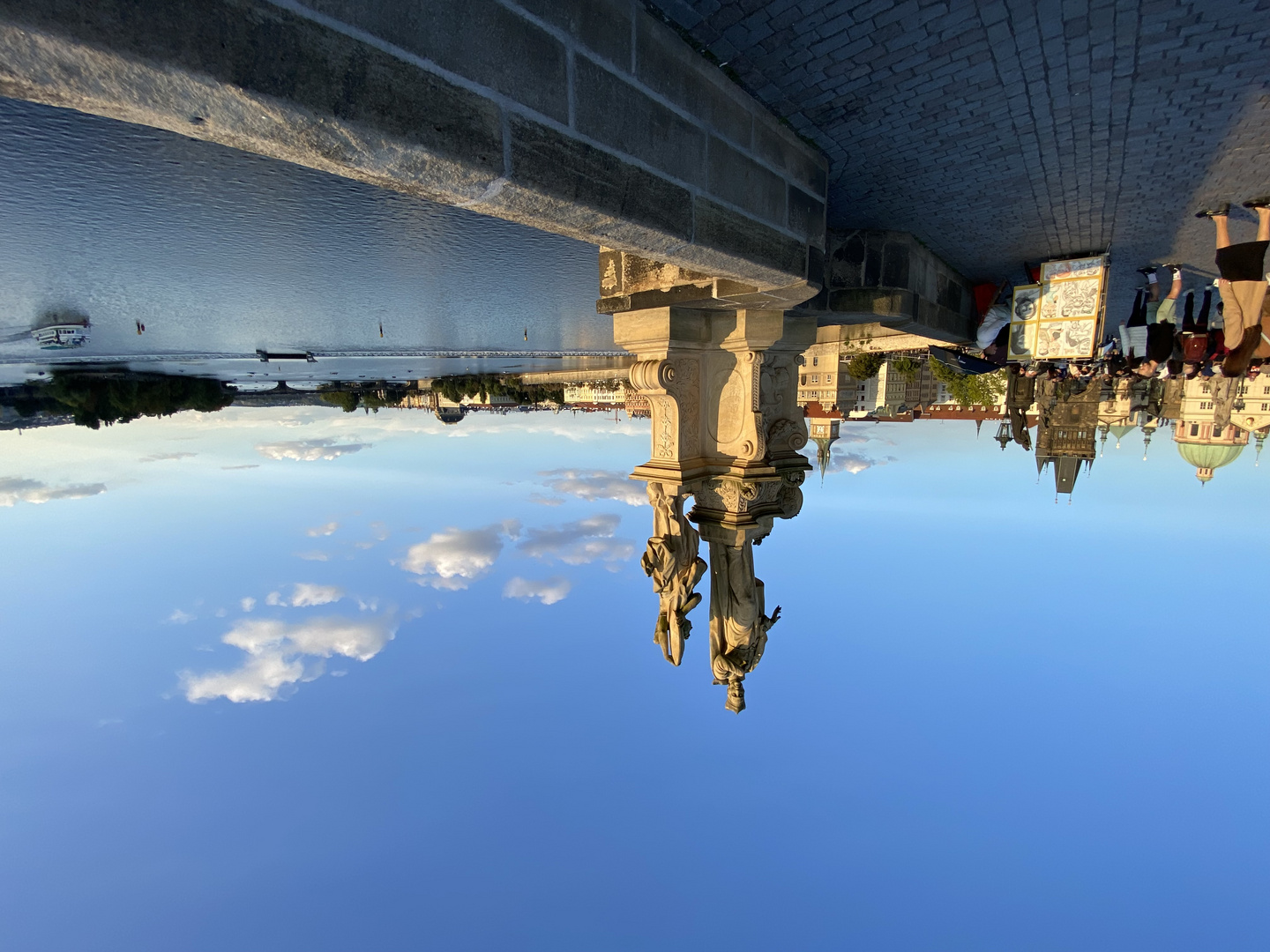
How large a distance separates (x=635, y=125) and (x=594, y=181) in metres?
0.50

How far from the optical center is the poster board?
734cm

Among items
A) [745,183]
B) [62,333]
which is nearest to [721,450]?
[745,183]

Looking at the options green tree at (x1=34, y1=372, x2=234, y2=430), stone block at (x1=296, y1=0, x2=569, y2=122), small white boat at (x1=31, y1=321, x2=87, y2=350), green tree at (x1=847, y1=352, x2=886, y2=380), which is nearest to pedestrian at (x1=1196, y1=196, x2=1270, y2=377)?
stone block at (x1=296, y1=0, x2=569, y2=122)

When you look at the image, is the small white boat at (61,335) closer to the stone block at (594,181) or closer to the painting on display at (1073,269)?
the stone block at (594,181)

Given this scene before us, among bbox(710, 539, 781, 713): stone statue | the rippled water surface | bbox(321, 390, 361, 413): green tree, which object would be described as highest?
the rippled water surface

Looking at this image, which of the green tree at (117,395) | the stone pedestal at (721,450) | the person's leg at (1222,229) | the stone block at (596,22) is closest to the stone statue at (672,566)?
the stone pedestal at (721,450)

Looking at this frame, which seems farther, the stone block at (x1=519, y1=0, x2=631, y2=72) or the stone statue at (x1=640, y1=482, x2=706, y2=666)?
the stone statue at (x1=640, y1=482, x2=706, y2=666)

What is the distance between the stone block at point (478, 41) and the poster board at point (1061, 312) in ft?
26.0

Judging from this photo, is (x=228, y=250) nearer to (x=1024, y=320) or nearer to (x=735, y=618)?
(x=735, y=618)

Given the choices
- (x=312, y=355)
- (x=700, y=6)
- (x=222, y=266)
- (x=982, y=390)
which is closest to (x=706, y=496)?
(x=700, y=6)

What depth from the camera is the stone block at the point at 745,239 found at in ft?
10.8

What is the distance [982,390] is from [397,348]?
2003 inches

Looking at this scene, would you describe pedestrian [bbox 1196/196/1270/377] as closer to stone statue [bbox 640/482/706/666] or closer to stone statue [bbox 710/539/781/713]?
stone statue [bbox 710/539/781/713]

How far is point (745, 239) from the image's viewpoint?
3.67 m
